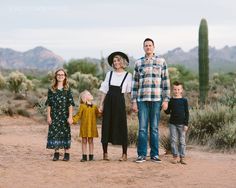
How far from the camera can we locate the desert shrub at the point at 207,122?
46.1ft

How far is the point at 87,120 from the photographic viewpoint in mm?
9938

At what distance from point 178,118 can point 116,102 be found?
1236mm

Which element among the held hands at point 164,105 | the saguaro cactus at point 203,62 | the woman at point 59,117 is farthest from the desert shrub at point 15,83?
the held hands at point 164,105

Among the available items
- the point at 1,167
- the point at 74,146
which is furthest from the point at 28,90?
the point at 1,167

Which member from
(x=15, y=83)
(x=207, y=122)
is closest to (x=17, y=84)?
(x=15, y=83)

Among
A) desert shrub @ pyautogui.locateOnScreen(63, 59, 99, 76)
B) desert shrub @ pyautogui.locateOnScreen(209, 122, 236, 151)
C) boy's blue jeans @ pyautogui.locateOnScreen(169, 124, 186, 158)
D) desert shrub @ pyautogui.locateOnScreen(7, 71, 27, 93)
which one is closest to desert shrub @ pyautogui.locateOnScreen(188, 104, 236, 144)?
desert shrub @ pyautogui.locateOnScreen(209, 122, 236, 151)

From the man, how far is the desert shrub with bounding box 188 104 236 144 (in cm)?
455

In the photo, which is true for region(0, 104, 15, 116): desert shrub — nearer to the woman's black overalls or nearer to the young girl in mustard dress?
the young girl in mustard dress

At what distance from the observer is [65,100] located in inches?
390

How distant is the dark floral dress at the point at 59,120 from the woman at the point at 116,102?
0.74 metres

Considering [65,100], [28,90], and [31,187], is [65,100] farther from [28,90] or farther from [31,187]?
[28,90]

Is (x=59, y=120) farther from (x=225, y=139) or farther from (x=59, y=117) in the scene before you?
(x=225, y=139)

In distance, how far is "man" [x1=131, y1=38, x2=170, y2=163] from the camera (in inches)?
371

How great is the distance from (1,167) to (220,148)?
594cm
